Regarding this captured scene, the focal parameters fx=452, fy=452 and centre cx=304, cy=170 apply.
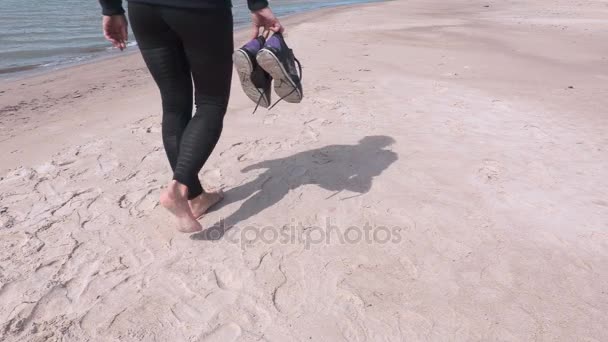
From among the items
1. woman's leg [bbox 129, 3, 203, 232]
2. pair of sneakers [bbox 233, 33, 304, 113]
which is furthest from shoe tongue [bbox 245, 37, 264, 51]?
woman's leg [bbox 129, 3, 203, 232]

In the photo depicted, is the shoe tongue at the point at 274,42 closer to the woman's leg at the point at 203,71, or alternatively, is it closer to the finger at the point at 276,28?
the finger at the point at 276,28

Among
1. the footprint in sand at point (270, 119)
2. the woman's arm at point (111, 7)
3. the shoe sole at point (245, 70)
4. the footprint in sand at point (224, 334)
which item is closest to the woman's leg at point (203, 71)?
the shoe sole at point (245, 70)

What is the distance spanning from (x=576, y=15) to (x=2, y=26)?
50.9ft

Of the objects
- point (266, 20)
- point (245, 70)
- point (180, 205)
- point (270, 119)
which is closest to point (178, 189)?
point (180, 205)

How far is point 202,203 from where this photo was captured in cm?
264

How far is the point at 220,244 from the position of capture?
2.39 metres

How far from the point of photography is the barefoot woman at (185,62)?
6.64ft

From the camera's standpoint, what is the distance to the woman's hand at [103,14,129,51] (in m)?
2.24

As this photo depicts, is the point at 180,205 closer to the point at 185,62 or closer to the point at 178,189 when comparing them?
the point at 178,189

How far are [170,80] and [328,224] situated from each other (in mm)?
1148

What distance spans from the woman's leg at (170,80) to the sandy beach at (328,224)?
22cm

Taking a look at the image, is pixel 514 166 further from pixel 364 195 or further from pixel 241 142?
pixel 241 142

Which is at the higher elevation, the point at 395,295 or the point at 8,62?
the point at 395,295

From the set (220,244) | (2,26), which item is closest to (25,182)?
(220,244)
